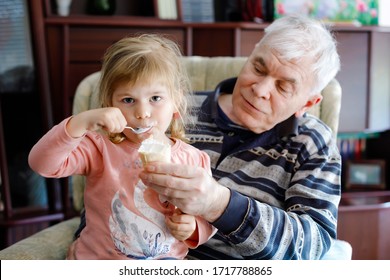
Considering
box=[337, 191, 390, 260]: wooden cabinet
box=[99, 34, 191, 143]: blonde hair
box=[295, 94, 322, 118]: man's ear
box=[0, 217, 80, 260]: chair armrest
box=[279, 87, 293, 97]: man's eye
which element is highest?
Answer: box=[99, 34, 191, 143]: blonde hair

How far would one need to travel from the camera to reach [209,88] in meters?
1.41

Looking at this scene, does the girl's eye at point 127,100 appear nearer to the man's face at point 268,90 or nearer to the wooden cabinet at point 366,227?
the man's face at point 268,90

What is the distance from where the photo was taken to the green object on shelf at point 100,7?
1.93m

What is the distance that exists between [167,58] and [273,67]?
0.31 m

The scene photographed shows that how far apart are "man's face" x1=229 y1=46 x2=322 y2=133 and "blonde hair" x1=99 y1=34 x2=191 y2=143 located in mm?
250

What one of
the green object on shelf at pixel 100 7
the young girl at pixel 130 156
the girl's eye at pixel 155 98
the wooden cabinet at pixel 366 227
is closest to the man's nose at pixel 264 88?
the young girl at pixel 130 156

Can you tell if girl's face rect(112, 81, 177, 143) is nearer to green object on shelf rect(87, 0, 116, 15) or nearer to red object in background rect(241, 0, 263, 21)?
green object on shelf rect(87, 0, 116, 15)

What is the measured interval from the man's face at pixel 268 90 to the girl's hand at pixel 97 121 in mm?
403

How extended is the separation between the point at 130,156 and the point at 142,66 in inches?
5.7

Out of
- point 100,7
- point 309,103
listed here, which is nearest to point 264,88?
point 309,103

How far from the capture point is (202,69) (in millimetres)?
1430

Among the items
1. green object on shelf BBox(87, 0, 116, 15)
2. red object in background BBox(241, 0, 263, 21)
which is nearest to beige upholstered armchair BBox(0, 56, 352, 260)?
green object on shelf BBox(87, 0, 116, 15)

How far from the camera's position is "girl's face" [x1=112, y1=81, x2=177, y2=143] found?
794 mm
